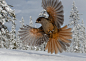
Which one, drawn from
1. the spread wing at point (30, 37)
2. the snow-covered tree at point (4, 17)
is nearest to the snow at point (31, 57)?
the spread wing at point (30, 37)

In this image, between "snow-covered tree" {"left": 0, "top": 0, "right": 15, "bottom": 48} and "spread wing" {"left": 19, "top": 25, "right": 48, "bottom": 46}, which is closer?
"spread wing" {"left": 19, "top": 25, "right": 48, "bottom": 46}

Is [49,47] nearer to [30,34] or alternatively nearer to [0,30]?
[30,34]

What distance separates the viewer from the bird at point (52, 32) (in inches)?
128

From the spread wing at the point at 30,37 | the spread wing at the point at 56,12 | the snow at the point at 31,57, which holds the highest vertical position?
the spread wing at the point at 56,12

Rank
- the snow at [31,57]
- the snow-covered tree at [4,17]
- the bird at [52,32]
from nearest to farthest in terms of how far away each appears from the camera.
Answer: the snow at [31,57] < the bird at [52,32] < the snow-covered tree at [4,17]

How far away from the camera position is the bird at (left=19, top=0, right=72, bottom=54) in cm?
326

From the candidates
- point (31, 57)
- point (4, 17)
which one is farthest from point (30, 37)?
point (4, 17)

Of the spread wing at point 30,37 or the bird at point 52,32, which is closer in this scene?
the bird at point 52,32

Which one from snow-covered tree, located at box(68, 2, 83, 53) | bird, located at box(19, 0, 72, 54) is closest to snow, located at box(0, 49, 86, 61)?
bird, located at box(19, 0, 72, 54)

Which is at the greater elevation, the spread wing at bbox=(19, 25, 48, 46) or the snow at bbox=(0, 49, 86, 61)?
the spread wing at bbox=(19, 25, 48, 46)

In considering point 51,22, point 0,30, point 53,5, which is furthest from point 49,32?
point 0,30

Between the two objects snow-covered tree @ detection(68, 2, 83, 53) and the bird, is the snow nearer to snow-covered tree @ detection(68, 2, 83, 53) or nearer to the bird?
the bird

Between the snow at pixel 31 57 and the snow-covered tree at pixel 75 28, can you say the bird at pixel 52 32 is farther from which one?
the snow-covered tree at pixel 75 28

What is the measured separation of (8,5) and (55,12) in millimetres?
9385
